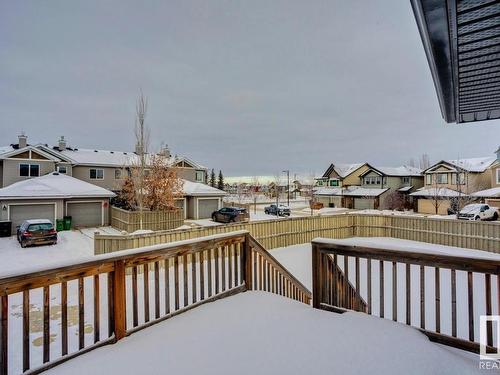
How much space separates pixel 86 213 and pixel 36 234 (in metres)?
5.85

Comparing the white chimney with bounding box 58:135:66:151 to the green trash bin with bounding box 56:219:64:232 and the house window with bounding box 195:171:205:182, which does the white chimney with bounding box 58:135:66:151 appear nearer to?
the green trash bin with bounding box 56:219:64:232

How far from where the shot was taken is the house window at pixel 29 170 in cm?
1770

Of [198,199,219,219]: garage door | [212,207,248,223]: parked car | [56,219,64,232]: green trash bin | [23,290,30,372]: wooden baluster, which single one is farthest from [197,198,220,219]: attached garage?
[23,290,30,372]: wooden baluster

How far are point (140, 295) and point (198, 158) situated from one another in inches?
1403

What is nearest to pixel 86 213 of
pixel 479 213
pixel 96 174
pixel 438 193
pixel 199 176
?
pixel 96 174

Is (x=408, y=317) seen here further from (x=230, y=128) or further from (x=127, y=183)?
(x=230, y=128)

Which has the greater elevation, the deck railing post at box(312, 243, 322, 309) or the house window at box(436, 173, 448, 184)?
the house window at box(436, 173, 448, 184)

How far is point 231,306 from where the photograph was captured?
11.0 feet

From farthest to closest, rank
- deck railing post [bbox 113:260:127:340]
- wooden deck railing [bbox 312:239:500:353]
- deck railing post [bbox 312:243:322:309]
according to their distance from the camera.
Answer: deck railing post [bbox 312:243:322:309] → deck railing post [bbox 113:260:127:340] → wooden deck railing [bbox 312:239:500:353]

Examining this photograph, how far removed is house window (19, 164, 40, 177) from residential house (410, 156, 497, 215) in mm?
30846

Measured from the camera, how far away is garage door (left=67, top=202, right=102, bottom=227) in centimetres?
1728

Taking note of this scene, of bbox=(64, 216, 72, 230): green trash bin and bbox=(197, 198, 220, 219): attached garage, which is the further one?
bbox=(197, 198, 220, 219): attached garage

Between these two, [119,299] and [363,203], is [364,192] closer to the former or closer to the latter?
[363,203]

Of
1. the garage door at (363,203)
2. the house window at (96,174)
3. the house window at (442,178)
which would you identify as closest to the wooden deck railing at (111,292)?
the house window at (96,174)
